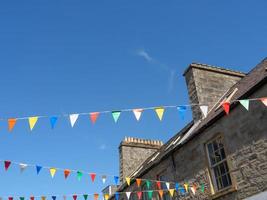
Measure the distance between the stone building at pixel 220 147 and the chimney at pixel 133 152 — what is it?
4275 millimetres

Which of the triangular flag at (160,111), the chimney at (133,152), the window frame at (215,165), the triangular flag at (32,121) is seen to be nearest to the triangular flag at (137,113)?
the triangular flag at (160,111)

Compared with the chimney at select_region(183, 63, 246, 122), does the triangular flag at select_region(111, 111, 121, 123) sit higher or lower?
lower

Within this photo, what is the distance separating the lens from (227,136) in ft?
30.9

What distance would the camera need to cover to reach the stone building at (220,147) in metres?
8.35

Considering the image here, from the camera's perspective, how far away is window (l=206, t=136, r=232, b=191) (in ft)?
31.3

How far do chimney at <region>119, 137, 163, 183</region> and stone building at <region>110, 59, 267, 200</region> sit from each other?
14.0ft

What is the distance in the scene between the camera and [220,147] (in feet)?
32.4

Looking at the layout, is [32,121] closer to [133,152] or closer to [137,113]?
[137,113]

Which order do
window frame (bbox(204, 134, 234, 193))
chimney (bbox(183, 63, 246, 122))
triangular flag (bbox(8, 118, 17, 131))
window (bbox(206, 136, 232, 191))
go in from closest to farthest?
triangular flag (bbox(8, 118, 17, 131)), window frame (bbox(204, 134, 234, 193)), window (bbox(206, 136, 232, 191)), chimney (bbox(183, 63, 246, 122))

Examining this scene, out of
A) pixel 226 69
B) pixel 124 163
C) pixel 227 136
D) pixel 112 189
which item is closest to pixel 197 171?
pixel 227 136

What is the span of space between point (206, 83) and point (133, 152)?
311 inches

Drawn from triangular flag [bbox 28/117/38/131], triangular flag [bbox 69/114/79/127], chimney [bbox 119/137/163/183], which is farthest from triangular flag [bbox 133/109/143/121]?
chimney [bbox 119/137/163/183]

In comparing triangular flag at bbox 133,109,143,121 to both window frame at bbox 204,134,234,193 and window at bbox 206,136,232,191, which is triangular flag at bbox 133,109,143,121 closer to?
window frame at bbox 204,134,234,193

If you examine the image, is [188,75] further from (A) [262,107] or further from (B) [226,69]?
(A) [262,107]
